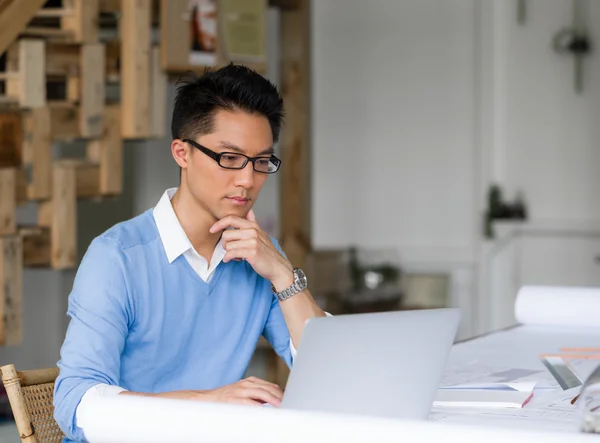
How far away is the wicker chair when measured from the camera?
1691 mm

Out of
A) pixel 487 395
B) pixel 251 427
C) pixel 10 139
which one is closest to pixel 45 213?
pixel 10 139

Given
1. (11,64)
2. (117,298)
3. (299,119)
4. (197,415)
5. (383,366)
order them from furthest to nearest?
(299,119)
(11,64)
(117,298)
(383,366)
(197,415)

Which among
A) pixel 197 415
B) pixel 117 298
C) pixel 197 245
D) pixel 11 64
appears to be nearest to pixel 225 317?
pixel 197 245

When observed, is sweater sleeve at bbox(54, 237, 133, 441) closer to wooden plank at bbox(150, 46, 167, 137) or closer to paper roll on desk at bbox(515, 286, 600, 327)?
paper roll on desk at bbox(515, 286, 600, 327)

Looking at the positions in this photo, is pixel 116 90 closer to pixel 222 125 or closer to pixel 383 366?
pixel 222 125

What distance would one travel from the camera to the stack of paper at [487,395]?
5.42 ft

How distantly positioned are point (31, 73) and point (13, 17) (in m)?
0.23

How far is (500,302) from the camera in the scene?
19.9ft

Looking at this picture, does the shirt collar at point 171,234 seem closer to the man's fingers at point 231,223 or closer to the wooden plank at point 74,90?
the man's fingers at point 231,223

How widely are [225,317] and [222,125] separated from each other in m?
0.38

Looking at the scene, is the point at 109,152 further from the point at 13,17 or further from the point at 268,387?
the point at 268,387

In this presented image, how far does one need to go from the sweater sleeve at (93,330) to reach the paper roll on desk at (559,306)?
4.02 feet

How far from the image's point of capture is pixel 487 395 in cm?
171

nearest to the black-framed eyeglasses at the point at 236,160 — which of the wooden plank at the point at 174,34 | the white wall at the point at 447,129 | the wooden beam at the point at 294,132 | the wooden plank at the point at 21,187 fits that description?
the wooden plank at the point at 21,187
